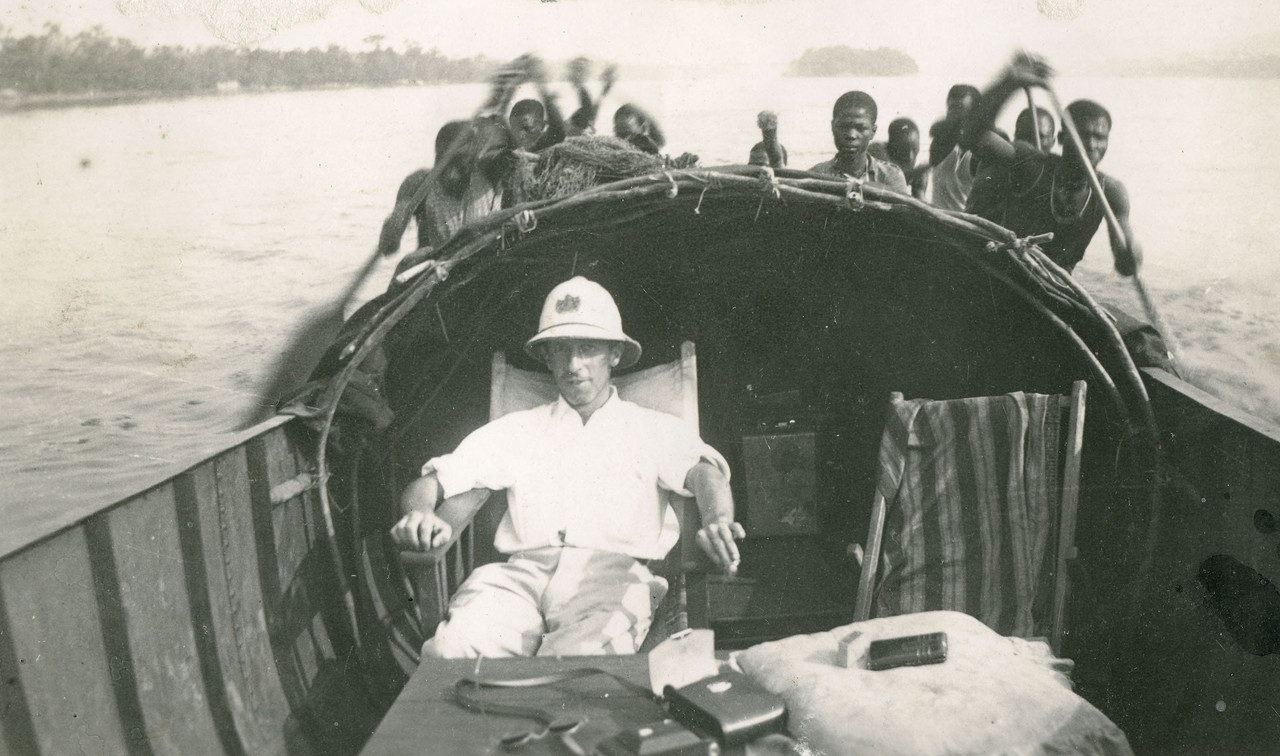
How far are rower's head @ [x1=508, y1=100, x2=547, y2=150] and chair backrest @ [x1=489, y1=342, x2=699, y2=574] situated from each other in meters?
2.03

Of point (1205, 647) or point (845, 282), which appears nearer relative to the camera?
point (1205, 647)

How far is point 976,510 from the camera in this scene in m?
3.59

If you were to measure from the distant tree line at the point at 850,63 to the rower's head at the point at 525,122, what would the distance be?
1.69 meters

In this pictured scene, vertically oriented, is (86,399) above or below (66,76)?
below

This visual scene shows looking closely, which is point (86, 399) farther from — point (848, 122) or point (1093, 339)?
point (1093, 339)

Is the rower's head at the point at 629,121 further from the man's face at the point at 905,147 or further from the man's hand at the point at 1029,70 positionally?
the man's hand at the point at 1029,70

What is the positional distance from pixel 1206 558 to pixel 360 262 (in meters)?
9.78

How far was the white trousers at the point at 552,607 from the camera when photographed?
3109 mm

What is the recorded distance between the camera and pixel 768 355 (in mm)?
5070

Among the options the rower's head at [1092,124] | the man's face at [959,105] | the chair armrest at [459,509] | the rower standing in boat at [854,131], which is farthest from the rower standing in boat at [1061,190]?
the chair armrest at [459,509]

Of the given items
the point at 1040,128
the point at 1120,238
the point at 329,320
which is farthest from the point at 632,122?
the point at 329,320

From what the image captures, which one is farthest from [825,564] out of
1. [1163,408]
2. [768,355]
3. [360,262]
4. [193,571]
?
[360,262]

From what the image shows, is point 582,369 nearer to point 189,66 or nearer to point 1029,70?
point 1029,70

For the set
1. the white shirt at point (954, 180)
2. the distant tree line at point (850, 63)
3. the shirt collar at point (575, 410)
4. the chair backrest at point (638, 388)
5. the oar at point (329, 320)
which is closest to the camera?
the shirt collar at point (575, 410)
